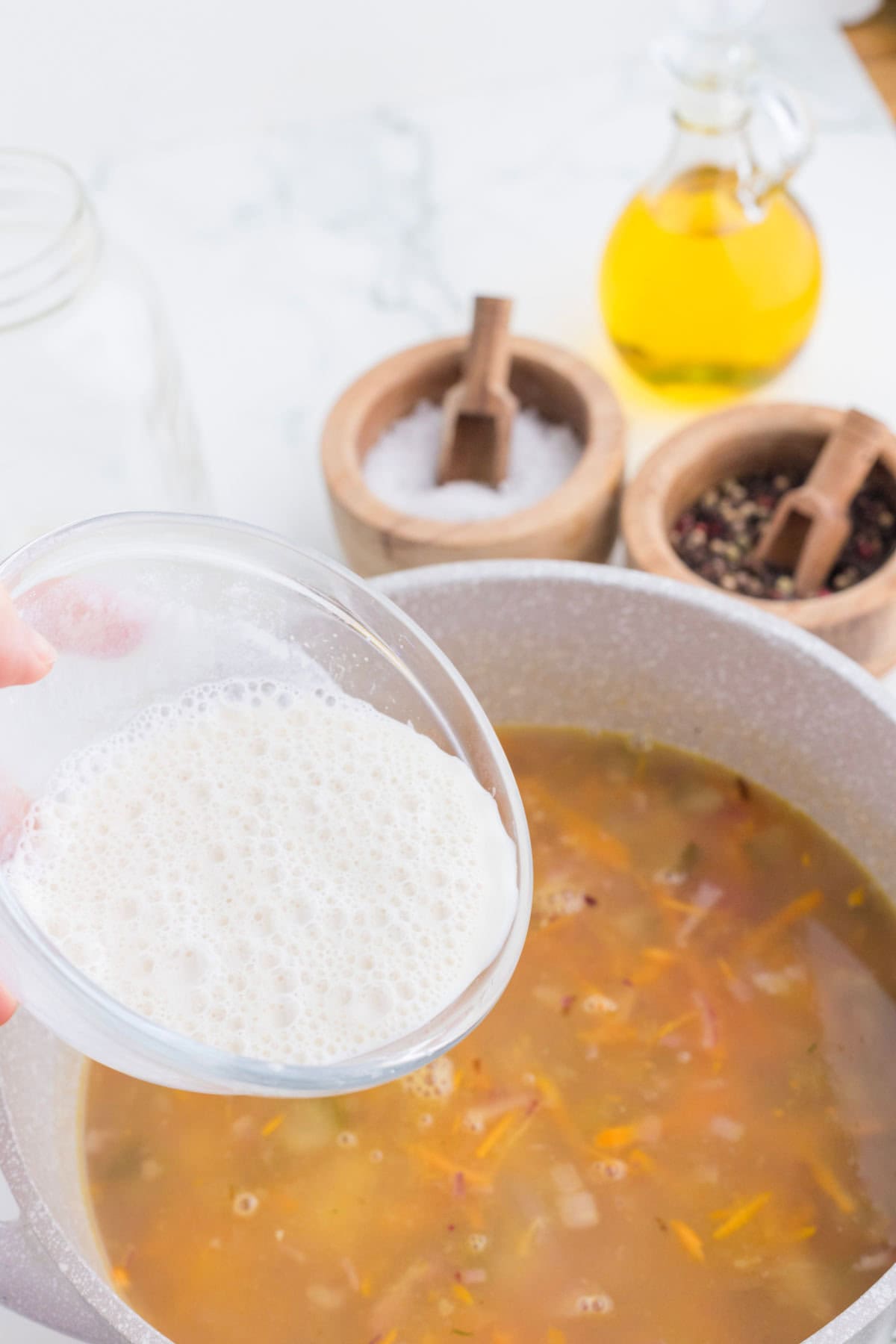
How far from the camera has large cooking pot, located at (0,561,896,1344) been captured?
107 centimetres

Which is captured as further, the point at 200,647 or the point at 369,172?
the point at 369,172

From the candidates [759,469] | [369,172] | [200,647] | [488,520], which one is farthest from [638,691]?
[369,172]

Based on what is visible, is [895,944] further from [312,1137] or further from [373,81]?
[373,81]

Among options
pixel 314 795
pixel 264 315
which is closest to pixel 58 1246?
pixel 314 795

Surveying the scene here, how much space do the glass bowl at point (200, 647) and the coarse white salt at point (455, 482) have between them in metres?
0.40

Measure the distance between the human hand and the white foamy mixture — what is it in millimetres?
79

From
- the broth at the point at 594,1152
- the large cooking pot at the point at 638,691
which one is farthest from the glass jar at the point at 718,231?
the broth at the point at 594,1152

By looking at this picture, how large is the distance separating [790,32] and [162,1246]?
5.50 feet

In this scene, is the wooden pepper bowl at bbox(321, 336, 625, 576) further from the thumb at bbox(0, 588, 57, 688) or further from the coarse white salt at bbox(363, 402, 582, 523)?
the thumb at bbox(0, 588, 57, 688)

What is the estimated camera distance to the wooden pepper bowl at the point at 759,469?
1.20m

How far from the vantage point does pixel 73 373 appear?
128cm

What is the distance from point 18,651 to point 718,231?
0.89 m

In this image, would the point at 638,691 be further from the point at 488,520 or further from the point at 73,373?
the point at 73,373

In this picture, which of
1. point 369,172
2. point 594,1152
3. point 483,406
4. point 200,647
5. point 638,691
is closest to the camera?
point 200,647
